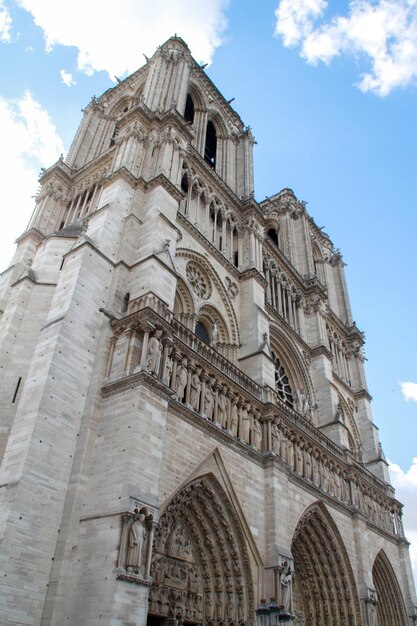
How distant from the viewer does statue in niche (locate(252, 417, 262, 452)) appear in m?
14.0

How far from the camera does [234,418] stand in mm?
13578

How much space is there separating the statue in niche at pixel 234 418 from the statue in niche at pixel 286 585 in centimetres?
319

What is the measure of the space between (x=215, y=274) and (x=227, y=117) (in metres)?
11.4

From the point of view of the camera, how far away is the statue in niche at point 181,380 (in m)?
12.0

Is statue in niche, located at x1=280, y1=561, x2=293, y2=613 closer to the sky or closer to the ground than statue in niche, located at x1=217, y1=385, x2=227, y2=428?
closer to the ground

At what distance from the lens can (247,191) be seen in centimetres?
2266

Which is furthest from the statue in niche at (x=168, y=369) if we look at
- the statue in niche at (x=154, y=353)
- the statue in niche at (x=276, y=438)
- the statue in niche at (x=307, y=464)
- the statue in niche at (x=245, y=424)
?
the statue in niche at (x=307, y=464)

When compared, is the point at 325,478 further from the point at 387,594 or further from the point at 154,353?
the point at 154,353

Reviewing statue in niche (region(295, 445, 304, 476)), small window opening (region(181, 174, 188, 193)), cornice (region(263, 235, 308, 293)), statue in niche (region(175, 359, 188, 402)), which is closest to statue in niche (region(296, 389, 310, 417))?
statue in niche (region(295, 445, 304, 476))

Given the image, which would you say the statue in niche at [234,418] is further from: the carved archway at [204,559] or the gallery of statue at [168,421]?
the carved archway at [204,559]

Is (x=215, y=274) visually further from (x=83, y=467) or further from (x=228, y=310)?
(x=83, y=467)

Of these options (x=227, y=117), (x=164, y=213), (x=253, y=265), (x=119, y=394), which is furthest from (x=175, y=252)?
(x=227, y=117)

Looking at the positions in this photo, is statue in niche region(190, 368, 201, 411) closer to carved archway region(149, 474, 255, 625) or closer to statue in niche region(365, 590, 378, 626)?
carved archway region(149, 474, 255, 625)

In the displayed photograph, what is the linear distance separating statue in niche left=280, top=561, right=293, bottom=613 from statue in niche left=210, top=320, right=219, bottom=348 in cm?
660
